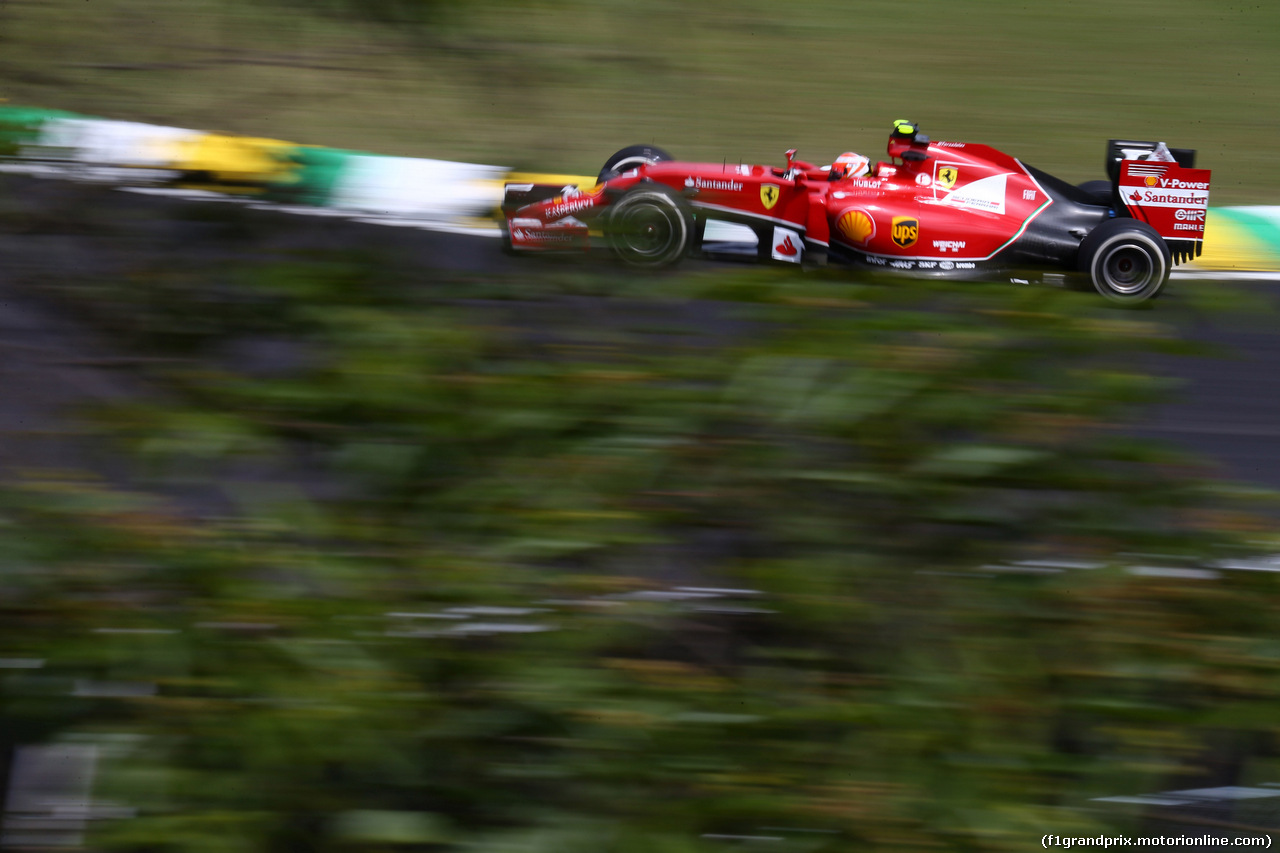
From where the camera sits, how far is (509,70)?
155 centimetres

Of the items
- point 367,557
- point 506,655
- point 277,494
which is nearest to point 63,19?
point 277,494

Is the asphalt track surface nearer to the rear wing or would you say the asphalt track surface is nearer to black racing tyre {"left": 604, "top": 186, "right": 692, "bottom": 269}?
black racing tyre {"left": 604, "top": 186, "right": 692, "bottom": 269}

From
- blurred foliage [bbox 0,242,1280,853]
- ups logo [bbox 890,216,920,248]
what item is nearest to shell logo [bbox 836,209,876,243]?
ups logo [bbox 890,216,920,248]

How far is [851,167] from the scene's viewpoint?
8.18 m

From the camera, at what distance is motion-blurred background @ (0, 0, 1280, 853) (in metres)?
1.20

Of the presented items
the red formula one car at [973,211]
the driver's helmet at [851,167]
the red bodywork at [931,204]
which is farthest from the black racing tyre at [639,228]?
the driver's helmet at [851,167]

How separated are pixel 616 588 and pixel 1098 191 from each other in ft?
28.0

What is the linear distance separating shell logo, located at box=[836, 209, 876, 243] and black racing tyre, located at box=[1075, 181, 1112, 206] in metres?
1.92

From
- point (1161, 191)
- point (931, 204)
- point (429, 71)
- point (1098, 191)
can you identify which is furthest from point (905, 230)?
point (429, 71)

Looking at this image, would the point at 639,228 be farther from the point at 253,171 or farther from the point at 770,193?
the point at 770,193

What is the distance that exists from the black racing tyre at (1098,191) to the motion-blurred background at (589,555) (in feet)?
25.5

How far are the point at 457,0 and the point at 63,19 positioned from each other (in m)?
0.54

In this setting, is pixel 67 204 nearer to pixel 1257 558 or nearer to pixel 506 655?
pixel 506 655

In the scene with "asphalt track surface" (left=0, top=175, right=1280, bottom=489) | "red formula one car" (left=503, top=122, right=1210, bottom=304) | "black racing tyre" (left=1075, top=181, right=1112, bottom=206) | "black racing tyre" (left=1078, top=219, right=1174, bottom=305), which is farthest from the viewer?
"black racing tyre" (left=1075, top=181, right=1112, bottom=206)
